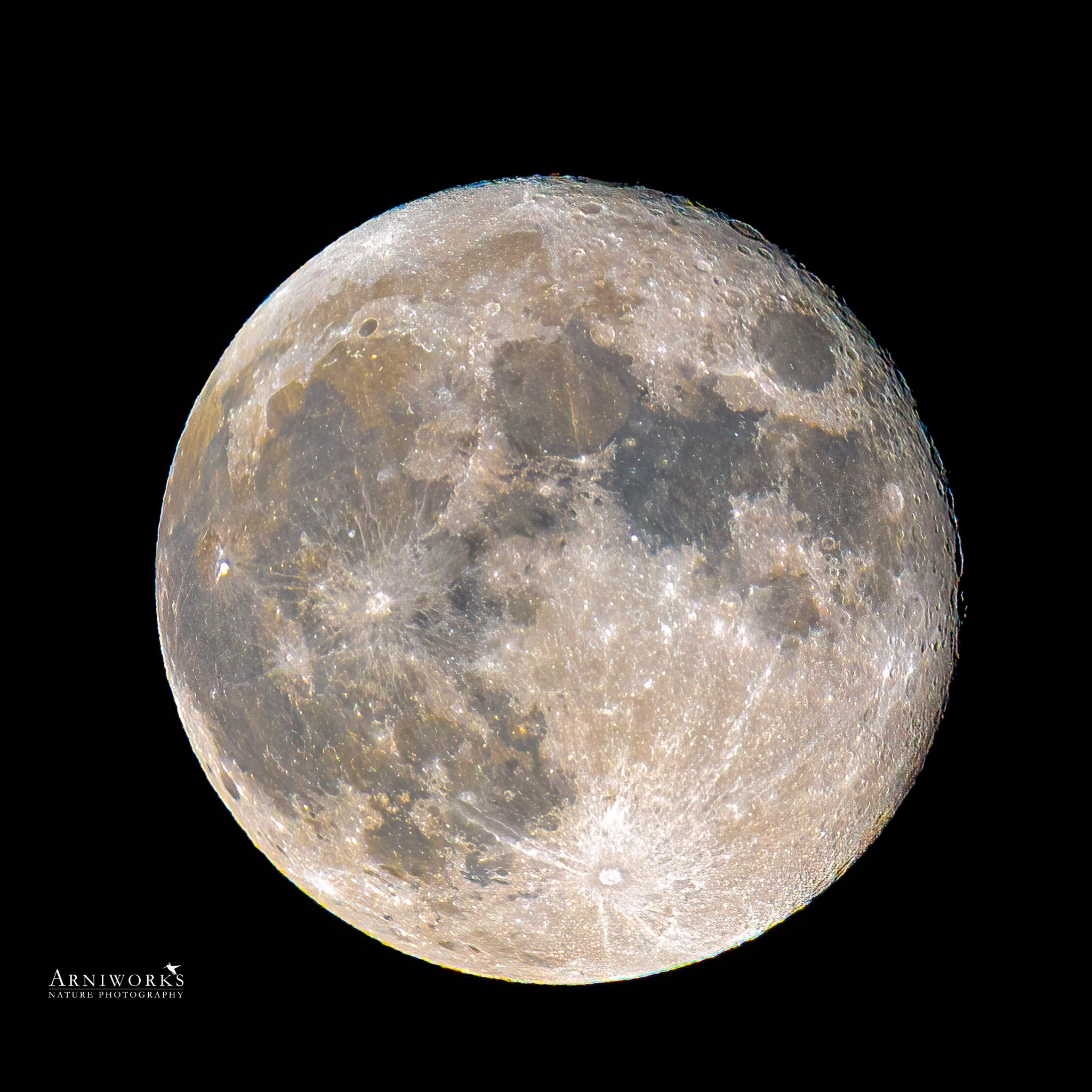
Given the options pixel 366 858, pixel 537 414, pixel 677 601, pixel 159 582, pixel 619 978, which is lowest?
pixel 619 978

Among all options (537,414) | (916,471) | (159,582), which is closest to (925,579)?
(916,471)

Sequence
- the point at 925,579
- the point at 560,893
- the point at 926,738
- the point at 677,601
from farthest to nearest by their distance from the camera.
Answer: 1. the point at 926,738
2. the point at 925,579
3. the point at 560,893
4. the point at 677,601

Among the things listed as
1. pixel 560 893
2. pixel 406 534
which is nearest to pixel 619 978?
pixel 560 893

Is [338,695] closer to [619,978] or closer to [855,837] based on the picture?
[619,978]

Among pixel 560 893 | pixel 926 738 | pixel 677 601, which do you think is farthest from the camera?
pixel 926 738

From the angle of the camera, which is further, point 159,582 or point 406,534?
point 159,582

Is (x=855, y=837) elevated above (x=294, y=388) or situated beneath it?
situated beneath
